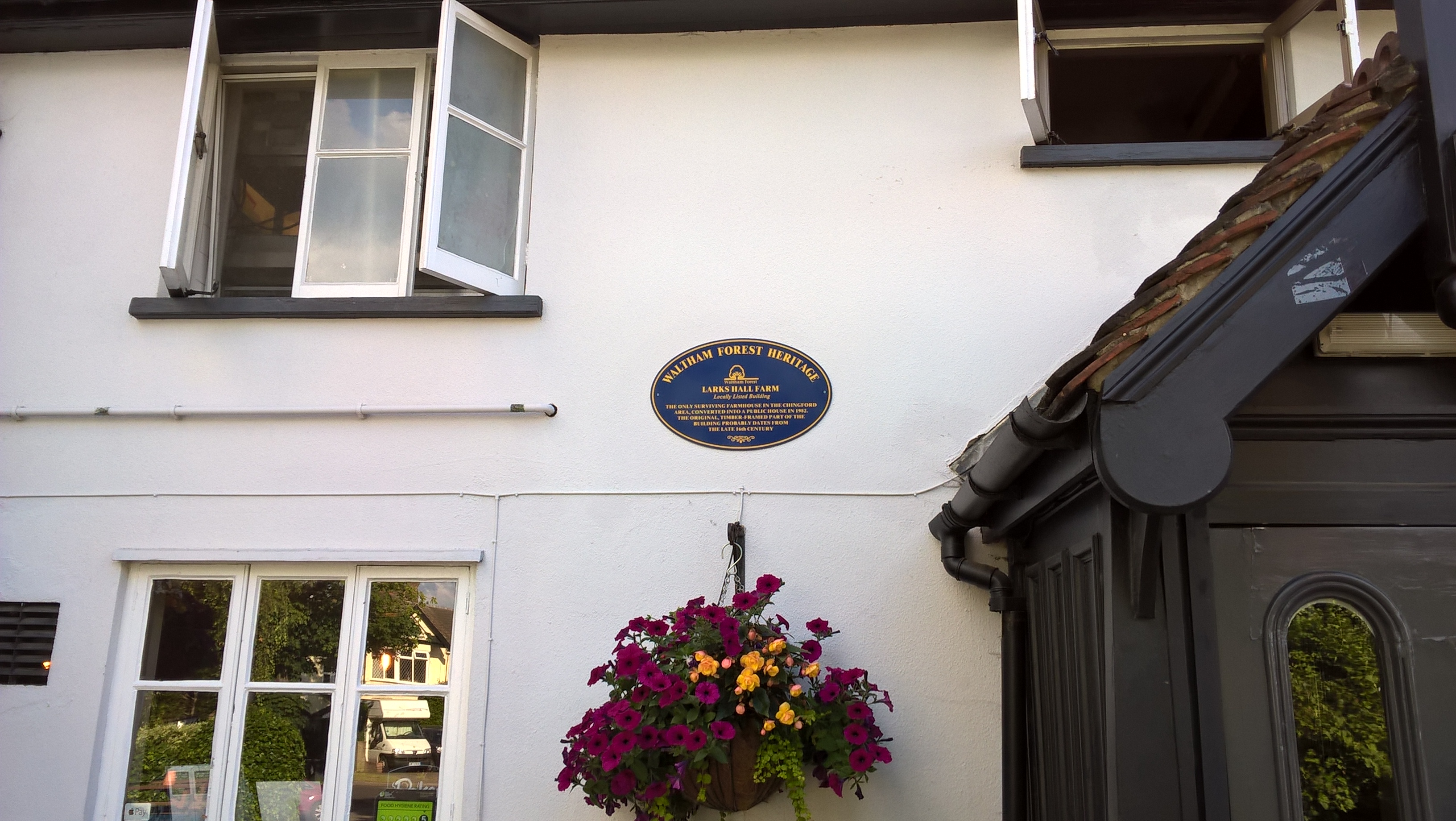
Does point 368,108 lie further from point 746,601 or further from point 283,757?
point 746,601

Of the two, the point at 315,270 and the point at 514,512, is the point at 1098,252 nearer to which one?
the point at 514,512

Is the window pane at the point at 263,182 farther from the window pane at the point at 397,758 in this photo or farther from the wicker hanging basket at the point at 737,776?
the wicker hanging basket at the point at 737,776

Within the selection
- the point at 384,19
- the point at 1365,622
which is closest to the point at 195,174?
the point at 384,19

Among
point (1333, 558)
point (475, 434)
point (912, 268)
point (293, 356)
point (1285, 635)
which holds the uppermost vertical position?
point (912, 268)

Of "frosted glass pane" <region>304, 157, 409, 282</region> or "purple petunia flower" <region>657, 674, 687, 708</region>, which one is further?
"frosted glass pane" <region>304, 157, 409, 282</region>

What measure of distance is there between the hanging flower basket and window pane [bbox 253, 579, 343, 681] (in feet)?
4.31

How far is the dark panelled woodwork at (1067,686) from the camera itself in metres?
3.19

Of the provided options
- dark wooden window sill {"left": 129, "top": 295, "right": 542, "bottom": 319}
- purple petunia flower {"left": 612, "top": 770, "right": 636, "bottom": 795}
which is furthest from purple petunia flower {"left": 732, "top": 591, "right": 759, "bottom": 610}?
dark wooden window sill {"left": 129, "top": 295, "right": 542, "bottom": 319}

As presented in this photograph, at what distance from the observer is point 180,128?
16.8ft

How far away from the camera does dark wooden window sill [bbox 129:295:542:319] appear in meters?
4.98

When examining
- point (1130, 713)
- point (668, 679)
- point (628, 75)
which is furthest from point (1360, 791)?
point (628, 75)

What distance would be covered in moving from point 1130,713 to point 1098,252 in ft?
8.53

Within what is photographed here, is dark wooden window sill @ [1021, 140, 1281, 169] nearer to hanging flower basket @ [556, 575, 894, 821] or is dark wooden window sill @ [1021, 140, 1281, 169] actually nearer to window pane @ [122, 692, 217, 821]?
hanging flower basket @ [556, 575, 894, 821]

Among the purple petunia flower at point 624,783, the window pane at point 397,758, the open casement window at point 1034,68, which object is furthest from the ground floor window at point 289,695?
the open casement window at point 1034,68
